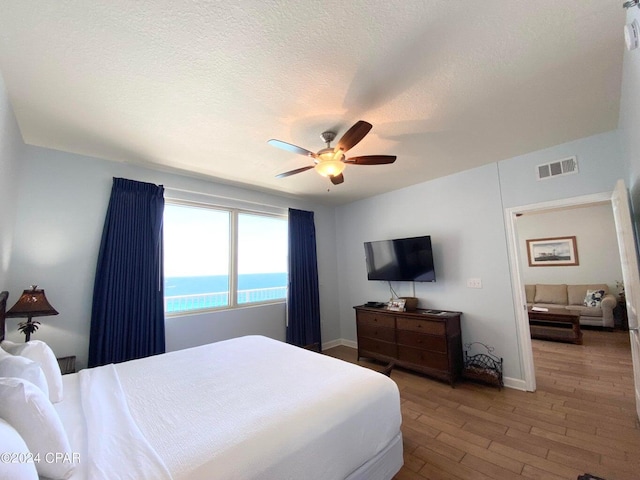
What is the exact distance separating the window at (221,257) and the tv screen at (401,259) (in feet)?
4.76

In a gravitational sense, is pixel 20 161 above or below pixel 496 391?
above

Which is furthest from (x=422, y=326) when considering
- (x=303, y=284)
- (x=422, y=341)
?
(x=303, y=284)

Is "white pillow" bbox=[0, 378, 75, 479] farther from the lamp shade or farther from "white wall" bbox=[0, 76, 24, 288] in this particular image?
"white wall" bbox=[0, 76, 24, 288]

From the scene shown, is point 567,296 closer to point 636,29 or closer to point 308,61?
point 636,29

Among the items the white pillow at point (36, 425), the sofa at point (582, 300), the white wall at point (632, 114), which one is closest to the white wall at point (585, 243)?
the sofa at point (582, 300)

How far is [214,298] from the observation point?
12.0 feet

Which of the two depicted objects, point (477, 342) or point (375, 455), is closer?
point (375, 455)

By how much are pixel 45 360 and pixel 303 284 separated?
3177 mm

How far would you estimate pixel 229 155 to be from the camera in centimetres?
288

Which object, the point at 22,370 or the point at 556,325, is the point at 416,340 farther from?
the point at 22,370

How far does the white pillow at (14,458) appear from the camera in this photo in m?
0.71

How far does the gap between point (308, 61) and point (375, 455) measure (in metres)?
2.37

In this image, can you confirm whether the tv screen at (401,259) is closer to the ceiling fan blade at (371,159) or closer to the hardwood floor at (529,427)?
the hardwood floor at (529,427)

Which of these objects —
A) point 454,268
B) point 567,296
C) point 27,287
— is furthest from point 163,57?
point 567,296
